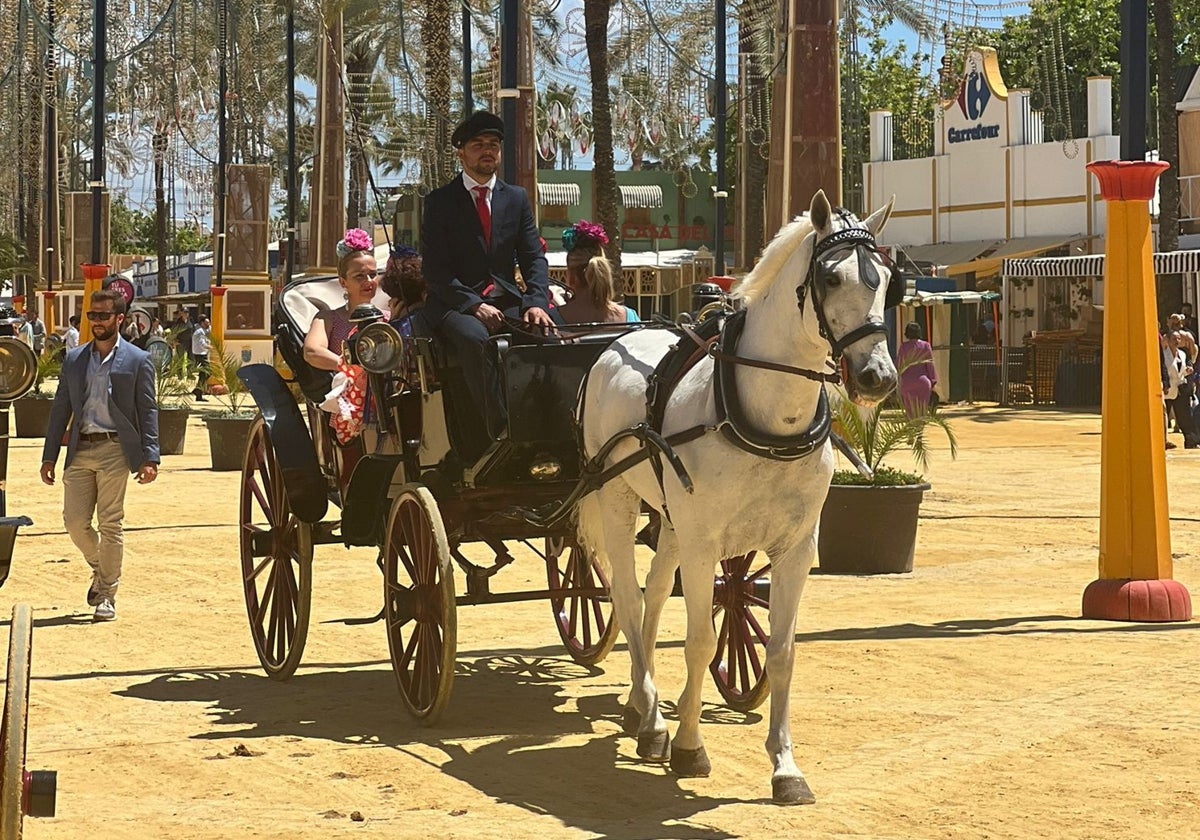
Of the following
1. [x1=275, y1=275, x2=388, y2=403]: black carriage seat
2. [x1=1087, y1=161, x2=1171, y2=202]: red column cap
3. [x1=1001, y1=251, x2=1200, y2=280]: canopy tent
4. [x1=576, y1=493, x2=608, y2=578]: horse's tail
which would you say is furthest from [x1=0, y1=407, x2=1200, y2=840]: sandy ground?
[x1=1001, y1=251, x2=1200, y2=280]: canopy tent

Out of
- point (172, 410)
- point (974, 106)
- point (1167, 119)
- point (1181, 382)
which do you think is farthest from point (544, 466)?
point (974, 106)

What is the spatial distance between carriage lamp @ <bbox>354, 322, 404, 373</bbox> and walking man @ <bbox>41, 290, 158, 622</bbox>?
3294 mm

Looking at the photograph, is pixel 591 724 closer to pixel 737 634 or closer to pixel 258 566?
pixel 737 634

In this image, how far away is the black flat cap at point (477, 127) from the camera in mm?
8961

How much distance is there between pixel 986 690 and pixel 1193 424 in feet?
56.8

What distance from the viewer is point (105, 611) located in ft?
38.1

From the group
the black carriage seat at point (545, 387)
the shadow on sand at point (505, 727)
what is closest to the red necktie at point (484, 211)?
the black carriage seat at point (545, 387)

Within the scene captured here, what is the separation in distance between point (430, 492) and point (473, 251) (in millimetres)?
1233

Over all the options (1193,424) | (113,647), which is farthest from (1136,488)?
(1193,424)

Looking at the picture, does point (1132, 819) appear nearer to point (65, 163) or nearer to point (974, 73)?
point (974, 73)

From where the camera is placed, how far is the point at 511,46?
1419cm

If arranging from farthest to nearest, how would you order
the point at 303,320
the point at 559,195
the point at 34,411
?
the point at 559,195
the point at 34,411
the point at 303,320

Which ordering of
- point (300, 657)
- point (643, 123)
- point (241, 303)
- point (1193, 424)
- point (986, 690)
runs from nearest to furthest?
point (986, 690)
point (300, 657)
point (1193, 424)
point (643, 123)
point (241, 303)

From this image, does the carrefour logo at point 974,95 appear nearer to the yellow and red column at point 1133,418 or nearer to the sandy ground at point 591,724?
the sandy ground at point 591,724
